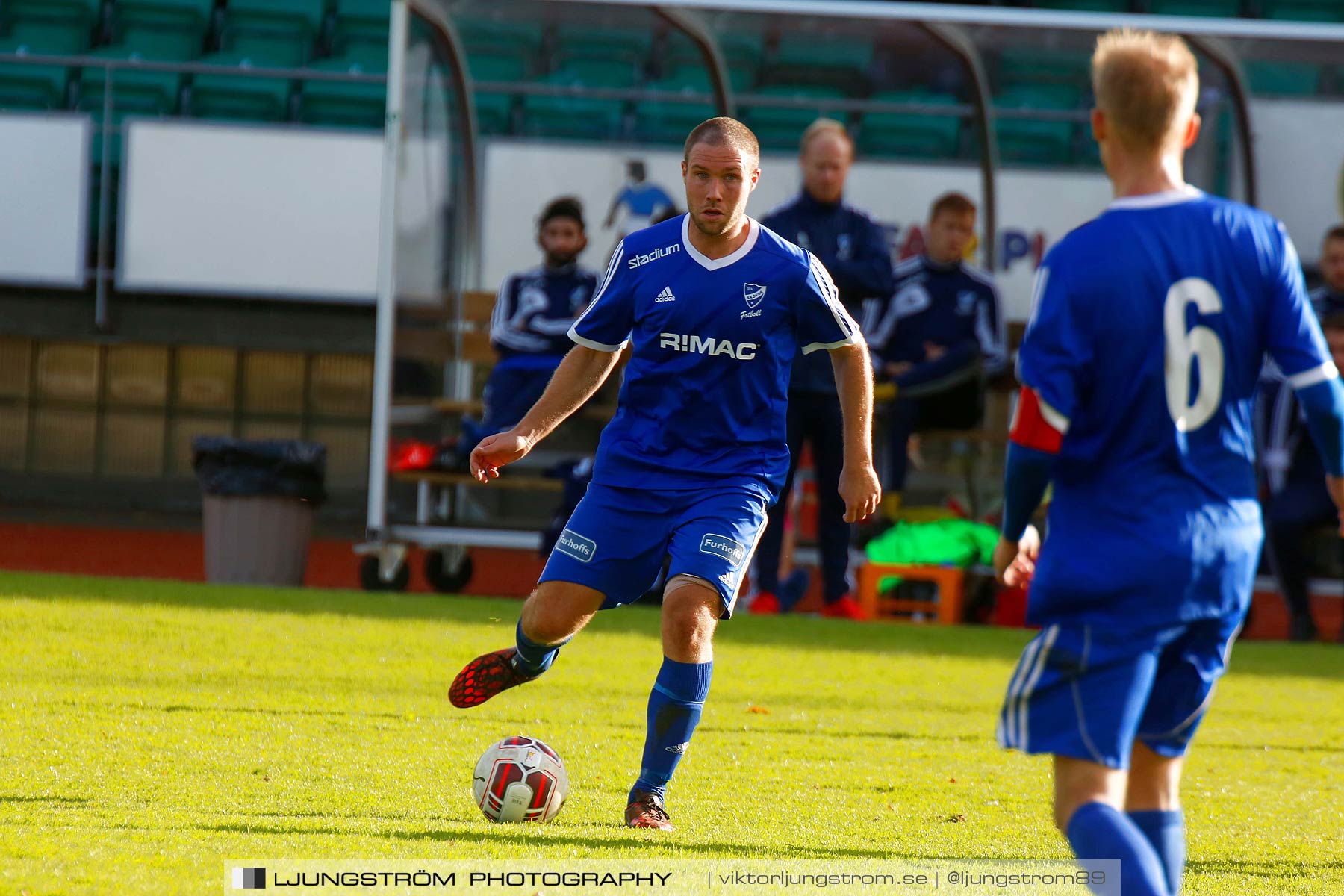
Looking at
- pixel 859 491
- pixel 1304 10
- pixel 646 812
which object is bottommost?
pixel 646 812

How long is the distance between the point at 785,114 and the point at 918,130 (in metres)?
0.92

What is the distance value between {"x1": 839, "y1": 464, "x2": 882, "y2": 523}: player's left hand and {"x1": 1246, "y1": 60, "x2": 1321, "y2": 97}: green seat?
795 centimetres

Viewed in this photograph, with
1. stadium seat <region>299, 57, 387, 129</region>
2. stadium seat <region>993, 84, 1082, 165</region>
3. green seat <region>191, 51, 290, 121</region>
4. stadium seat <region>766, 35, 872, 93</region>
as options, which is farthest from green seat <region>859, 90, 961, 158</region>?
green seat <region>191, 51, 290, 121</region>

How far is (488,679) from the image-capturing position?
4.61 m

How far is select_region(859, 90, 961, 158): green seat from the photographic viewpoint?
11.3 meters

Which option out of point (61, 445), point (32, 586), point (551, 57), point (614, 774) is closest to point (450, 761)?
point (614, 774)

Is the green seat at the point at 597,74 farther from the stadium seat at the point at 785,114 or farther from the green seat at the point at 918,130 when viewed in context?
the green seat at the point at 918,130

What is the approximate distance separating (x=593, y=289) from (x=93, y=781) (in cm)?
608

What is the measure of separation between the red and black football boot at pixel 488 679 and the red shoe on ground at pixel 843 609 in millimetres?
5196

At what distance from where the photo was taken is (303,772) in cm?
462

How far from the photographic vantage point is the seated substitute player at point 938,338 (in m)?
10.1

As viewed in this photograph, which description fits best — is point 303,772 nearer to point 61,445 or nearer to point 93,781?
point 93,781

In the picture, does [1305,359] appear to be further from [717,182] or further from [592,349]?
[592,349]

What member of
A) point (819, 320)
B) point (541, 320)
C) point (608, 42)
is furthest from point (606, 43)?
point (819, 320)
